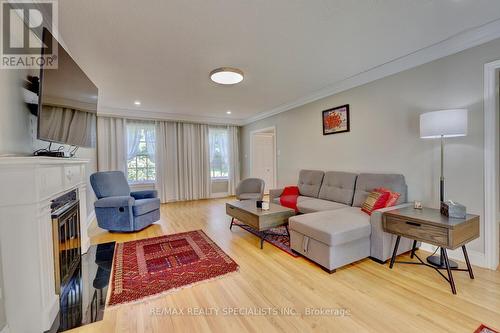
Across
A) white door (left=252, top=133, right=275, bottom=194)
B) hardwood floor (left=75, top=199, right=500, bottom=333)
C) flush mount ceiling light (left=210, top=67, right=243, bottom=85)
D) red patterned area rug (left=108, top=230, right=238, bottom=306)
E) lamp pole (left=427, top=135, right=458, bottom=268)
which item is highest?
flush mount ceiling light (left=210, top=67, right=243, bottom=85)

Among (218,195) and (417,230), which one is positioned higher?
(417,230)

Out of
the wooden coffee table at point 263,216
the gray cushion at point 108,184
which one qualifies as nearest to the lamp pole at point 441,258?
the wooden coffee table at point 263,216

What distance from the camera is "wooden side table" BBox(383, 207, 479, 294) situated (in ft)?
5.94

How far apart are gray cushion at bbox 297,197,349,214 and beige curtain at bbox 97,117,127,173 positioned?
440 centimetres

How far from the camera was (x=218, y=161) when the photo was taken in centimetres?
662

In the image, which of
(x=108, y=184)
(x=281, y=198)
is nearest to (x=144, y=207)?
(x=108, y=184)

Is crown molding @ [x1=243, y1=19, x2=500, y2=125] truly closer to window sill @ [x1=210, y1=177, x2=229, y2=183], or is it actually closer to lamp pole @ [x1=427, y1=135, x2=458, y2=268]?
lamp pole @ [x1=427, y1=135, x2=458, y2=268]

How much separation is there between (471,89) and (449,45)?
55cm

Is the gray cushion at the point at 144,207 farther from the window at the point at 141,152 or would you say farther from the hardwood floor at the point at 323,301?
the window at the point at 141,152

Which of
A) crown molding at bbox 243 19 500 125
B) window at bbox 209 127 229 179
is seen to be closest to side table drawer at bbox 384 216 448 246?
crown molding at bbox 243 19 500 125

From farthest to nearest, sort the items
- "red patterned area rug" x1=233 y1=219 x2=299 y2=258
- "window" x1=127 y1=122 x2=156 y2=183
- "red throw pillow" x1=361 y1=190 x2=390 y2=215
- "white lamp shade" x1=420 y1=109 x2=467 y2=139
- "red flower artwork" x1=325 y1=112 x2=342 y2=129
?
"window" x1=127 y1=122 x2=156 y2=183 → "red flower artwork" x1=325 y1=112 x2=342 y2=129 → "red patterned area rug" x1=233 y1=219 x2=299 y2=258 → "red throw pillow" x1=361 y1=190 x2=390 y2=215 → "white lamp shade" x1=420 y1=109 x2=467 y2=139

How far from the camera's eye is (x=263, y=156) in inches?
264

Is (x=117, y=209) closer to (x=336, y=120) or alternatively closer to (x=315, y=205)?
(x=315, y=205)

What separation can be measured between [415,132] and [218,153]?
497cm
